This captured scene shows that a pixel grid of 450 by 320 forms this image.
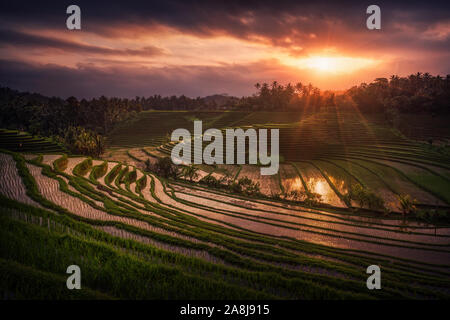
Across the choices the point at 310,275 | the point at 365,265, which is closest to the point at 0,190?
the point at 310,275

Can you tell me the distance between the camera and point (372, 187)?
25.4 metres

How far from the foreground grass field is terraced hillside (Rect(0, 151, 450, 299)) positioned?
0.04m

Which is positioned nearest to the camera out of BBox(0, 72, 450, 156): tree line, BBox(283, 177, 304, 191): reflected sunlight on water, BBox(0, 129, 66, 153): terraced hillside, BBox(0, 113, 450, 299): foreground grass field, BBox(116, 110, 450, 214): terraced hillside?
BBox(0, 113, 450, 299): foreground grass field

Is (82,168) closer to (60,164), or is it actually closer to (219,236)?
(60,164)

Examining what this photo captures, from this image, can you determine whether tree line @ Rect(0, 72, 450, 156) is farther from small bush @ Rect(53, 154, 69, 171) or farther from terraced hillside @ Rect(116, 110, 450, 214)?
small bush @ Rect(53, 154, 69, 171)

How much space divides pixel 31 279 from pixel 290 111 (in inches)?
3155

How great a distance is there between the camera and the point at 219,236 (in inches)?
421

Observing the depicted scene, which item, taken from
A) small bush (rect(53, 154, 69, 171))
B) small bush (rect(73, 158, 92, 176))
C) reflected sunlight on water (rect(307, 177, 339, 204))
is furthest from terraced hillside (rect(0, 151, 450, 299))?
reflected sunlight on water (rect(307, 177, 339, 204))

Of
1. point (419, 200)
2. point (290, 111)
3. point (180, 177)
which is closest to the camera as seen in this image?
point (419, 200)

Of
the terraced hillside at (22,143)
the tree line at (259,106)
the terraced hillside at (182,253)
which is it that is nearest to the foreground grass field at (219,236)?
the terraced hillside at (182,253)

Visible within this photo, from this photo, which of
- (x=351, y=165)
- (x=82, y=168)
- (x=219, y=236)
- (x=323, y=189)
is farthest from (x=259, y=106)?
(x=219, y=236)

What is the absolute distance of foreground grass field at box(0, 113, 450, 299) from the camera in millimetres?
5852

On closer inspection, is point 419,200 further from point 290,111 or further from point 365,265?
point 290,111

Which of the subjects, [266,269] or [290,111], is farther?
[290,111]
